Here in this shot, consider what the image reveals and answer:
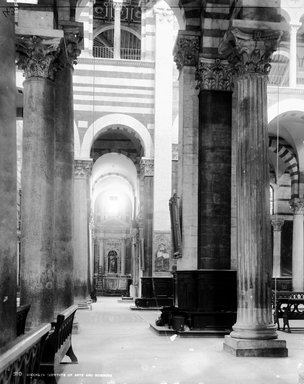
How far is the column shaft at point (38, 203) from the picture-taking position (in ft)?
31.9

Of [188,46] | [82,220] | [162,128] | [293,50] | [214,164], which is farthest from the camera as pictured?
[162,128]

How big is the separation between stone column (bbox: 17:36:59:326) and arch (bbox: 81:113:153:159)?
41.3 ft

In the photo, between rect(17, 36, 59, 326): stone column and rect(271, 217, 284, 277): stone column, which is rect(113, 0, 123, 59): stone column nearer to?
rect(271, 217, 284, 277): stone column

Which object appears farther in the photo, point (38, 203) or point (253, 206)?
point (38, 203)

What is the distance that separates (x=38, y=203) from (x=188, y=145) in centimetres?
398

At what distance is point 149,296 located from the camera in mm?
22672

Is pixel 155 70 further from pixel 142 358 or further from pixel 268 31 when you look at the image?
pixel 142 358

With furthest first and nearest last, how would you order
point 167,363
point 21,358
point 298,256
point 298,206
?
point 298,206, point 298,256, point 167,363, point 21,358

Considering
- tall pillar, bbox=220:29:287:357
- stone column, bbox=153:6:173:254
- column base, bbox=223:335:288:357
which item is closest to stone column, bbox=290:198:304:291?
stone column, bbox=153:6:173:254

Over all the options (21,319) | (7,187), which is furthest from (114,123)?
(7,187)

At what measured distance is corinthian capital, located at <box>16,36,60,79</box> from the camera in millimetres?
10203

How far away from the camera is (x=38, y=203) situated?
995cm

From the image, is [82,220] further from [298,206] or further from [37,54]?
[37,54]

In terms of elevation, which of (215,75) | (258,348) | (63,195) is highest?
(215,75)
